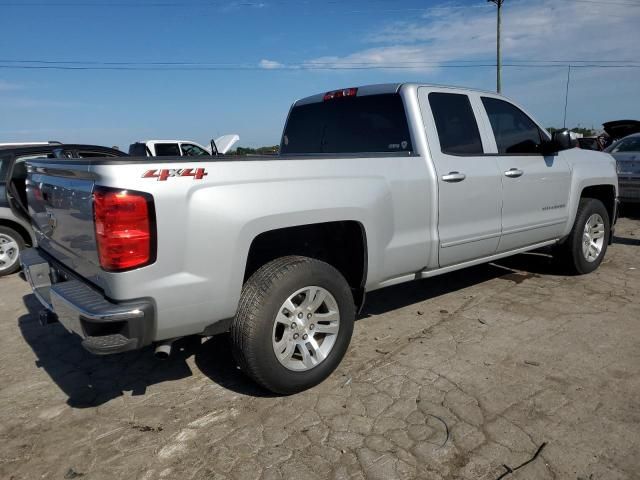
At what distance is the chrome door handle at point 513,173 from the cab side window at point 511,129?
0.17 meters

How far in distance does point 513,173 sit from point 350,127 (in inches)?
58.1

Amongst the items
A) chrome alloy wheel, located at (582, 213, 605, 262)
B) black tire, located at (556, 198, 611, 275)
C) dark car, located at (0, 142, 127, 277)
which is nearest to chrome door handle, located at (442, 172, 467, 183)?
black tire, located at (556, 198, 611, 275)

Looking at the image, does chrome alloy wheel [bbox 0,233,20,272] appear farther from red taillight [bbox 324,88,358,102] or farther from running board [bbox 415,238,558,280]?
running board [bbox 415,238,558,280]

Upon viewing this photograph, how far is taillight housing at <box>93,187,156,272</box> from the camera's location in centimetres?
230

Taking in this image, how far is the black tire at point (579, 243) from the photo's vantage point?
5184 millimetres

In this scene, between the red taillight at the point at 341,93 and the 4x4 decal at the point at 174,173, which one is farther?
the red taillight at the point at 341,93

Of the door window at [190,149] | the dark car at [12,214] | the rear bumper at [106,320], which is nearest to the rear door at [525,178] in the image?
the rear bumper at [106,320]

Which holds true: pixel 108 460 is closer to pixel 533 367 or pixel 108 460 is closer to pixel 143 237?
pixel 143 237

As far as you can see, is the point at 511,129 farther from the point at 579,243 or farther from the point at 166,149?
the point at 166,149

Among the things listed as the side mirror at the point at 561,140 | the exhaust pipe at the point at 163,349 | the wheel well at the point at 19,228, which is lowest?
the wheel well at the point at 19,228

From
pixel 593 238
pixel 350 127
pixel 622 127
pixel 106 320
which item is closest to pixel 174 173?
pixel 106 320

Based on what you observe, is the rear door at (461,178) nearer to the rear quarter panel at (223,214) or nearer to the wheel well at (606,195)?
the rear quarter panel at (223,214)

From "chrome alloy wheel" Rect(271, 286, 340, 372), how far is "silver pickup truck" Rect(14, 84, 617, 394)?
0.4 inches

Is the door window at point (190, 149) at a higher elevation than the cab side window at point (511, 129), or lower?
lower
